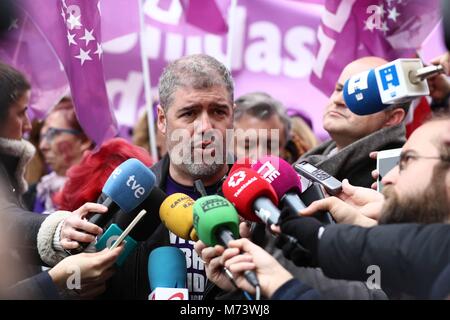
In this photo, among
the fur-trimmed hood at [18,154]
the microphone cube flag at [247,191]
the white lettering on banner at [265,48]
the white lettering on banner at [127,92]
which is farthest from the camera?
the white lettering on banner at [127,92]

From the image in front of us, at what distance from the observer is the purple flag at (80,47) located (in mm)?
3691

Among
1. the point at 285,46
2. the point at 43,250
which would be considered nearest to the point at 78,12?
the point at 43,250

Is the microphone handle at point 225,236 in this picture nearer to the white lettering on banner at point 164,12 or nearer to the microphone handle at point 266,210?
the microphone handle at point 266,210

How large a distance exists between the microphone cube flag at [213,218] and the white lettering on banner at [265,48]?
3.47 m

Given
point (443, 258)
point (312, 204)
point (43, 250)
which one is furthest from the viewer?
point (43, 250)

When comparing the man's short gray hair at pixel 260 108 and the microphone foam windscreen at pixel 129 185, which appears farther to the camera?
the man's short gray hair at pixel 260 108

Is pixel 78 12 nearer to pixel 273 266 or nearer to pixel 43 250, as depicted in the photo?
pixel 43 250

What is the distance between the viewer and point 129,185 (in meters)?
2.81

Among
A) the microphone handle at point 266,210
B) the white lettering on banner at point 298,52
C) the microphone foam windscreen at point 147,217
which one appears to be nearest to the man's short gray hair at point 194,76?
the microphone foam windscreen at point 147,217

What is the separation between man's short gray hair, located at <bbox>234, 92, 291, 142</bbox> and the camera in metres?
4.89

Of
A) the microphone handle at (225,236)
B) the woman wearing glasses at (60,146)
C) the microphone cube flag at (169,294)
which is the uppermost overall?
the microphone handle at (225,236)

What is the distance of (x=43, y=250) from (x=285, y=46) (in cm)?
334

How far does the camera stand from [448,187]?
91.8 inches

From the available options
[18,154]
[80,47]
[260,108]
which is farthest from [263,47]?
[18,154]
